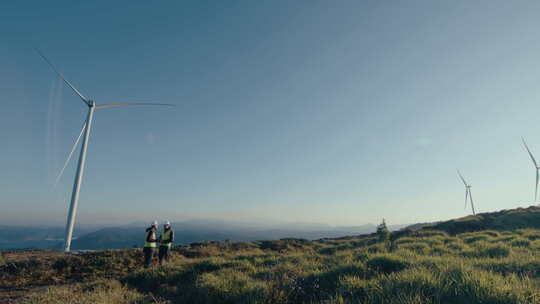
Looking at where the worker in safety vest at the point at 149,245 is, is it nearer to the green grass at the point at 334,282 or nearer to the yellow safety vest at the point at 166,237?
the yellow safety vest at the point at 166,237

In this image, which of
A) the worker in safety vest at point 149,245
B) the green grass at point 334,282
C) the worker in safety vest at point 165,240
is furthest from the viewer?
the worker in safety vest at point 165,240

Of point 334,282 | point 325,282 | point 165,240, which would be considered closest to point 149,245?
point 165,240

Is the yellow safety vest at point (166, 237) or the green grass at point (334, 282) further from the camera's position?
the yellow safety vest at point (166, 237)

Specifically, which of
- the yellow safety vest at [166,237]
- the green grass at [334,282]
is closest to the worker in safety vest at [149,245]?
the yellow safety vest at [166,237]

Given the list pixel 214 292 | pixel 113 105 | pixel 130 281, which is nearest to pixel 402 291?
pixel 214 292

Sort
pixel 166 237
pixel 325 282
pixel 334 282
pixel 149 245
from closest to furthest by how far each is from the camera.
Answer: pixel 334 282, pixel 325 282, pixel 149 245, pixel 166 237

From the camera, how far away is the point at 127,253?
18.4m

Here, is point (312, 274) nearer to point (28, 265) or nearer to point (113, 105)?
point (28, 265)

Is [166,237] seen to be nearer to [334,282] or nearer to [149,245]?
[149,245]

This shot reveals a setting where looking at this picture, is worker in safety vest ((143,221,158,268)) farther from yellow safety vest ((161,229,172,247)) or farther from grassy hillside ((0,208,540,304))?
grassy hillside ((0,208,540,304))

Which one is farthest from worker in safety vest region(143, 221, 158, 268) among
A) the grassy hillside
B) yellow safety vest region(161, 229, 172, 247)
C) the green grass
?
the green grass

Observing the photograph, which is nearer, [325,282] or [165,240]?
[325,282]

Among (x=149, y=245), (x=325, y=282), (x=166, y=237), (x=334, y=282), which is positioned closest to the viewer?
(x=334, y=282)

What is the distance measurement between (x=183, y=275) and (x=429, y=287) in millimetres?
8706
